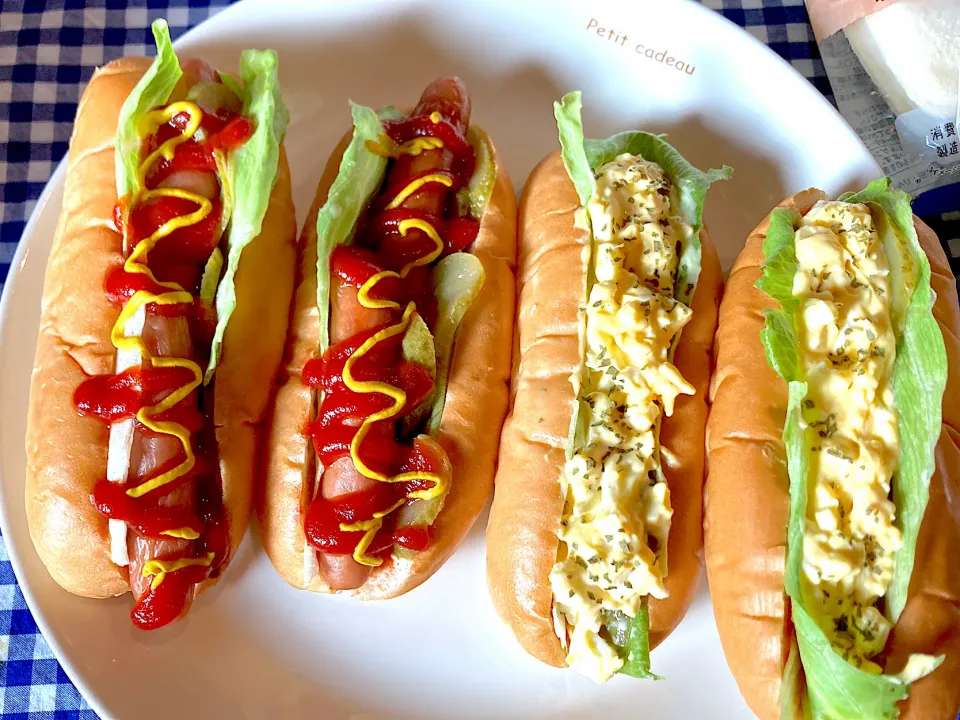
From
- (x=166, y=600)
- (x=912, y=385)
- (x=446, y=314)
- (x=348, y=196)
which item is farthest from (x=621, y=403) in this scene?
(x=166, y=600)

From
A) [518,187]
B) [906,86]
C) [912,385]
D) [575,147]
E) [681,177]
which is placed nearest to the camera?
[912,385]

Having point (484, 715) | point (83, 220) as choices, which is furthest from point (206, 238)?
point (484, 715)

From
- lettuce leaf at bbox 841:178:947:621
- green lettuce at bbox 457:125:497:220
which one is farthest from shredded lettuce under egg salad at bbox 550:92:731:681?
lettuce leaf at bbox 841:178:947:621

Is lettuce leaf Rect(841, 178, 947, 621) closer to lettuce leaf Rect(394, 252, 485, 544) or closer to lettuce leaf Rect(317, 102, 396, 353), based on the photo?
lettuce leaf Rect(394, 252, 485, 544)

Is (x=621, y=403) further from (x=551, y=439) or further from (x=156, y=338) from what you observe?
(x=156, y=338)

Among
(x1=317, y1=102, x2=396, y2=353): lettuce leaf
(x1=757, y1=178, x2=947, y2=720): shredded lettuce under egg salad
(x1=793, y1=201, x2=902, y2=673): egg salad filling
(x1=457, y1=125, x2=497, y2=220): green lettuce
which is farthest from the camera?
(x1=457, y1=125, x2=497, y2=220): green lettuce

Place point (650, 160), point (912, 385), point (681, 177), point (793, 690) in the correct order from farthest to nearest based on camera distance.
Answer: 1. point (650, 160)
2. point (681, 177)
3. point (912, 385)
4. point (793, 690)

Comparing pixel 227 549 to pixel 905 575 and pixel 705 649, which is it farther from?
pixel 905 575
